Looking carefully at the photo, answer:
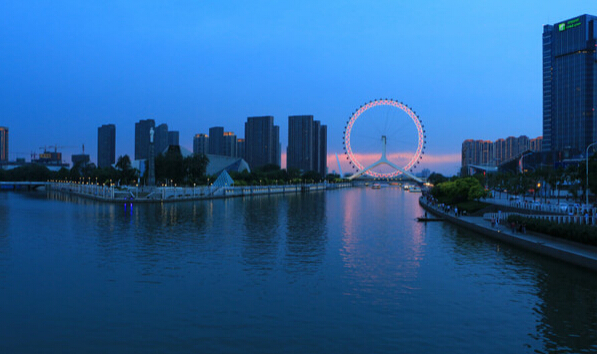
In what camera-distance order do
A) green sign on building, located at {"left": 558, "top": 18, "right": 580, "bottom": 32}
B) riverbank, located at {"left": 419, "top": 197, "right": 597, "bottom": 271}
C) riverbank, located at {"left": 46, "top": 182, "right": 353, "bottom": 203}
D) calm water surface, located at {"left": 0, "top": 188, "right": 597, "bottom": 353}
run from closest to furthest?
calm water surface, located at {"left": 0, "top": 188, "right": 597, "bottom": 353}
riverbank, located at {"left": 419, "top": 197, "right": 597, "bottom": 271}
riverbank, located at {"left": 46, "top": 182, "right": 353, "bottom": 203}
green sign on building, located at {"left": 558, "top": 18, "right": 580, "bottom": 32}

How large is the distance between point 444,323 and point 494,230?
2180cm

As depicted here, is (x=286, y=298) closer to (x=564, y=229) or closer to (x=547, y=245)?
(x=547, y=245)

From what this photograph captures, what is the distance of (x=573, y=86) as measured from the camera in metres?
173

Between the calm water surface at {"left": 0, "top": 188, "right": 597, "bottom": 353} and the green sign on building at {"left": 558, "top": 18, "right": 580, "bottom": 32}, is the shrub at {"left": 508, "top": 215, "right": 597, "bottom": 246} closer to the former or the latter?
the calm water surface at {"left": 0, "top": 188, "right": 597, "bottom": 353}

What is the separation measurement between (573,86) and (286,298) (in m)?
186

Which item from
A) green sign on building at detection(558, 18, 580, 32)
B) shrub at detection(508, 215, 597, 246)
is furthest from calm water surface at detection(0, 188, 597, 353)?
green sign on building at detection(558, 18, 580, 32)

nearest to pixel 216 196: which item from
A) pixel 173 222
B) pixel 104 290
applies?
pixel 173 222

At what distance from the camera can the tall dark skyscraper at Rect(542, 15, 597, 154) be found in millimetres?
168500

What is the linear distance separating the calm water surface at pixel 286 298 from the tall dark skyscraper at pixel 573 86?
162528 millimetres

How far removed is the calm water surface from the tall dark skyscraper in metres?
163

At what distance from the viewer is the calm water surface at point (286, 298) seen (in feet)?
45.8

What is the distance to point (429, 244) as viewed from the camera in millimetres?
33906

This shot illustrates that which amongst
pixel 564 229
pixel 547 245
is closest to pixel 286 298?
pixel 547 245

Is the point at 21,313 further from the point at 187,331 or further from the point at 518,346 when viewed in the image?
the point at 518,346
